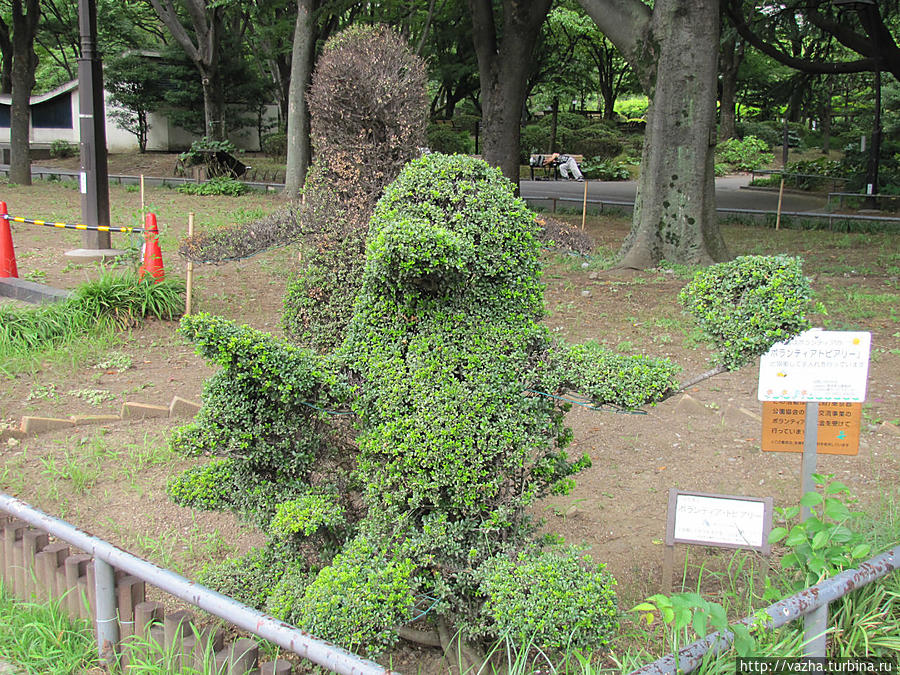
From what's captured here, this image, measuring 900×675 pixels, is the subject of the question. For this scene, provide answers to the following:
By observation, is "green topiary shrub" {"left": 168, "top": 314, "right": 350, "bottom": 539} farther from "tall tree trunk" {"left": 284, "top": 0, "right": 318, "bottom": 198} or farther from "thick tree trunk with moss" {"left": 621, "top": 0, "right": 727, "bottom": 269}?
"tall tree trunk" {"left": 284, "top": 0, "right": 318, "bottom": 198}

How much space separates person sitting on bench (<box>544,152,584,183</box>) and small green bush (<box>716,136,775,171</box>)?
871cm

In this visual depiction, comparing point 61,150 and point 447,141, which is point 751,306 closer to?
point 447,141

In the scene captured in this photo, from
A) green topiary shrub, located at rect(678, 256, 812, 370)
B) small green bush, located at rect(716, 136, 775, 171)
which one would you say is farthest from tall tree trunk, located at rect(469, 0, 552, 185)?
small green bush, located at rect(716, 136, 775, 171)

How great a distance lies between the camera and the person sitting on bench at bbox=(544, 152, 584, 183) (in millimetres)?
28953

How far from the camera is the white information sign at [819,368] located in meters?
3.70

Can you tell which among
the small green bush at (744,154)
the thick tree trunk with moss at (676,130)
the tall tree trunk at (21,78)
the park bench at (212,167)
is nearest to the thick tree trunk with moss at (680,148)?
the thick tree trunk with moss at (676,130)

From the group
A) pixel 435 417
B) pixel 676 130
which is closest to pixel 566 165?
pixel 676 130

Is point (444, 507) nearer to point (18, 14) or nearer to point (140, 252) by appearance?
point (140, 252)

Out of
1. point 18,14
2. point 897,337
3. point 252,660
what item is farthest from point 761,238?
point 18,14

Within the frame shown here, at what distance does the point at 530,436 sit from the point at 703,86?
8.55m

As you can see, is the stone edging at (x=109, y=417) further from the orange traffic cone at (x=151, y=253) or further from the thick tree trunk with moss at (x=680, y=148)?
the thick tree trunk with moss at (x=680, y=148)

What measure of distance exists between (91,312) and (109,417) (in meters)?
2.11

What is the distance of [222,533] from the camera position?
4.45m

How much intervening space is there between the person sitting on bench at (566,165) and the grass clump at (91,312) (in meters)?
22.4
